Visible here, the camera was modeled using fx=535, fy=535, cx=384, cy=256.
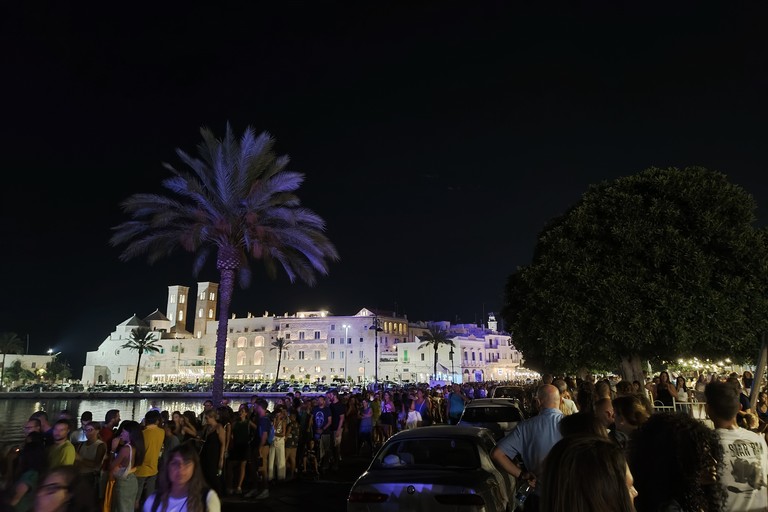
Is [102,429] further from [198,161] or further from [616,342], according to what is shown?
[616,342]

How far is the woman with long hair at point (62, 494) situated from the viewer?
3283 mm

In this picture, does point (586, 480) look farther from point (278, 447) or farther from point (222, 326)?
point (222, 326)

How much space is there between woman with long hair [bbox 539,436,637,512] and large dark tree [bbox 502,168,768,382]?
59.4ft

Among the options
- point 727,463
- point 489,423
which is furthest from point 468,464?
point 489,423

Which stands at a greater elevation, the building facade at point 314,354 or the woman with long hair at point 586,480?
the building facade at point 314,354

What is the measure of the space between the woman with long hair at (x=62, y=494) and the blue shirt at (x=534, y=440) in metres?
3.29

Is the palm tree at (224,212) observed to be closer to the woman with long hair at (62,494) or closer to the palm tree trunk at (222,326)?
the palm tree trunk at (222,326)

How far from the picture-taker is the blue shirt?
4840 mm

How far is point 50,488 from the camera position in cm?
329

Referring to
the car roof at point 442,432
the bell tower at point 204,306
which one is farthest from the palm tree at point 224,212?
the bell tower at point 204,306

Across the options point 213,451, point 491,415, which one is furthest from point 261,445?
point 491,415

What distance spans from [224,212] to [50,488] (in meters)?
18.6

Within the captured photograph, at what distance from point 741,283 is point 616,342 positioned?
4.56 m

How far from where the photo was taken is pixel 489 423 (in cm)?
1266
